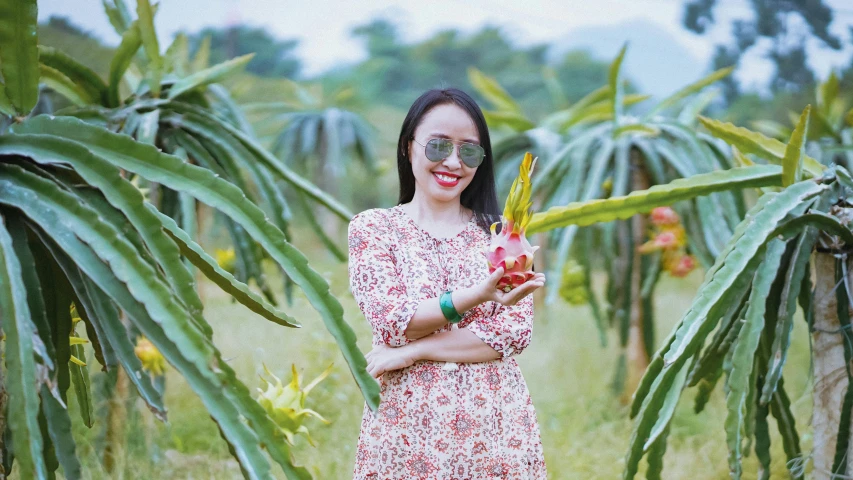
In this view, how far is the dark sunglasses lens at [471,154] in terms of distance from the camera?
133cm

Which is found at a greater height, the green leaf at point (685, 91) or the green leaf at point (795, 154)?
the green leaf at point (685, 91)

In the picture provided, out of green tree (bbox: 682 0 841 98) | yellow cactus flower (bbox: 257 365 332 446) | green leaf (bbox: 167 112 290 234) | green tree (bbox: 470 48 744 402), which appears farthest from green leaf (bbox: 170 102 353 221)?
green tree (bbox: 682 0 841 98)

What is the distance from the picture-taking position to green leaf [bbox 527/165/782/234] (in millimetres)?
1599

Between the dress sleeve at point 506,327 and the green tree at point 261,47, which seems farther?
the green tree at point 261,47

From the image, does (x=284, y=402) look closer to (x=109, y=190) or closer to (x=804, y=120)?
(x=109, y=190)

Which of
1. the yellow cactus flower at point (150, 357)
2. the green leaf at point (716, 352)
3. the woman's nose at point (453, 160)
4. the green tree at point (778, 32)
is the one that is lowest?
the green leaf at point (716, 352)

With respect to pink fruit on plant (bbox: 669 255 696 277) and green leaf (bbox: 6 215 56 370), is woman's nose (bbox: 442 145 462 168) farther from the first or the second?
pink fruit on plant (bbox: 669 255 696 277)

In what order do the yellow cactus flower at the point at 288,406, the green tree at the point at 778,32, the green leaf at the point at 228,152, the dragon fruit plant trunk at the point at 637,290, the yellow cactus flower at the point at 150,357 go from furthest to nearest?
1. the green tree at the point at 778,32
2. the dragon fruit plant trunk at the point at 637,290
3. the yellow cactus flower at the point at 150,357
4. the green leaf at the point at 228,152
5. the yellow cactus flower at the point at 288,406

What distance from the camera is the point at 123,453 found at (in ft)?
7.38

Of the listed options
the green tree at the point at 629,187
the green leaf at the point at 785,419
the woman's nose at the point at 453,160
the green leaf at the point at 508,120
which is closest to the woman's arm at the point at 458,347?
the woman's nose at the point at 453,160

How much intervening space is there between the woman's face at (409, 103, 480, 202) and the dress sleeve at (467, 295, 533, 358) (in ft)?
0.71

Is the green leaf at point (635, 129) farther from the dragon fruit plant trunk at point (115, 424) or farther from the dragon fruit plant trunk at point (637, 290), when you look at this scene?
the dragon fruit plant trunk at point (115, 424)

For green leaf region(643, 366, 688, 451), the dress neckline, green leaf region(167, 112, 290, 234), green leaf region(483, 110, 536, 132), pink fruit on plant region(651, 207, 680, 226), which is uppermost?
green leaf region(483, 110, 536, 132)

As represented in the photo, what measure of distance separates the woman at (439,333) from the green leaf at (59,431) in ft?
1.46
